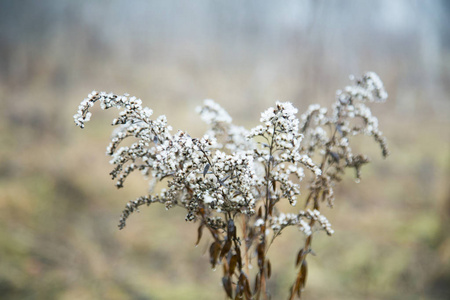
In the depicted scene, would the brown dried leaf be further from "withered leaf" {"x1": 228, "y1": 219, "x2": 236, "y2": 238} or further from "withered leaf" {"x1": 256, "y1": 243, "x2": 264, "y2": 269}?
"withered leaf" {"x1": 256, "y1": 243, "x2": 264, "y2": 269}

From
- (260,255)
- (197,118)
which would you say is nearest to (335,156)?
(260,255)

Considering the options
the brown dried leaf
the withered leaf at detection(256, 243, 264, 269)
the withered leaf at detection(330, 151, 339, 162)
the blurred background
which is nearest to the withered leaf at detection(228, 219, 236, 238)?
→ the brown dried leaf

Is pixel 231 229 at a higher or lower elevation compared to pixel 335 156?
lower

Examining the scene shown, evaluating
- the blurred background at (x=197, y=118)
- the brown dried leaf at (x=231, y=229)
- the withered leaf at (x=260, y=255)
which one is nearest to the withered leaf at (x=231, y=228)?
the brown dried leaf at (x=231, y=229)

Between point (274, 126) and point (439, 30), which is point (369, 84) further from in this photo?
point (439, 30)

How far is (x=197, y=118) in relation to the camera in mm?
2488

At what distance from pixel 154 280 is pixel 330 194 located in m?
1.72

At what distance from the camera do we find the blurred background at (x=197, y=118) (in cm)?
228

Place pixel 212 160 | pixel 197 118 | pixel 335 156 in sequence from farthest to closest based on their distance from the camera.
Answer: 1. pixel 197 118
2. pixel 335 156
3. pixel 212 160

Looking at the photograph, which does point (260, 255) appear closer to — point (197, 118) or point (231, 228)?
point (231, 228)

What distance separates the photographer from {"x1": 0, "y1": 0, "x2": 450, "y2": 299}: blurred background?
2279 mm

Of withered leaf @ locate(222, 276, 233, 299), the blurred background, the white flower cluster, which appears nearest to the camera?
the white flower cluster

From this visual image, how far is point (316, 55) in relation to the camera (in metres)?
2.44

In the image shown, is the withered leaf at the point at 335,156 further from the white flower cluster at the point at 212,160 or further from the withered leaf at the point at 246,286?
the withered leaf at the point at 246,286
